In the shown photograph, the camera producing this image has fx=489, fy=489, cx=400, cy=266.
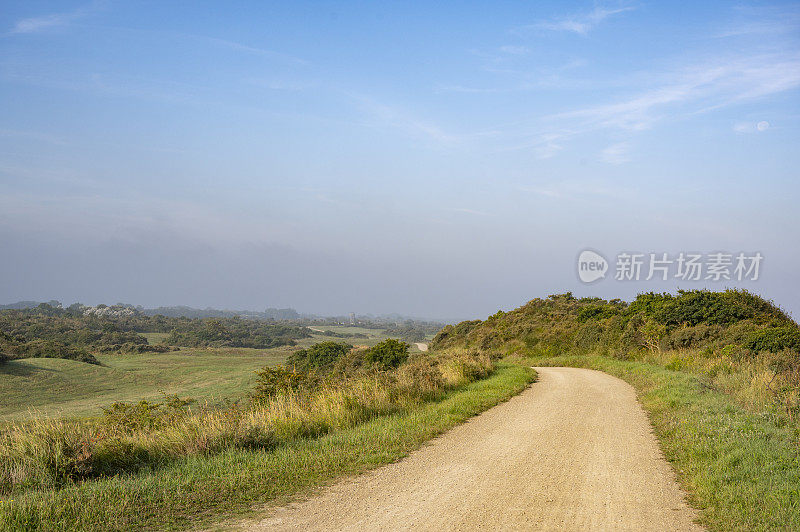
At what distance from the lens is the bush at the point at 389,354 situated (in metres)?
27.2

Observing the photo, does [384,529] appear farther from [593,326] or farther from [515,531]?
[593,326]

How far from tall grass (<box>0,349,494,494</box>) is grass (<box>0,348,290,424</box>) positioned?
15.4m

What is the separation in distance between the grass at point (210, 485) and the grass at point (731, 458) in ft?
13.9

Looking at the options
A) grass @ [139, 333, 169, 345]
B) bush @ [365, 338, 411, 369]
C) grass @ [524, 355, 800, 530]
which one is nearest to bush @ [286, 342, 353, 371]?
bush @ [365, 338, 411, 369]

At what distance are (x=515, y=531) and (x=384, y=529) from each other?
134cm

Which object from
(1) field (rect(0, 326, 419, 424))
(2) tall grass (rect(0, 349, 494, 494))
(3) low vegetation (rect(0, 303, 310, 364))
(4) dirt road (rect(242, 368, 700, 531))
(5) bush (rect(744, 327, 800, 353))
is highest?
(5) bush (rect(744, 327, 800, 353))

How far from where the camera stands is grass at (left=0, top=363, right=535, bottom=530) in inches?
195

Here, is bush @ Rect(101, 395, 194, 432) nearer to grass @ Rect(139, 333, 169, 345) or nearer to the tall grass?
the tall grass

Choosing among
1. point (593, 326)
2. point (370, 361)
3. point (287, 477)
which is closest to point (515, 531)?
point (287, 477)

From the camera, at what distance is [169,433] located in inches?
316

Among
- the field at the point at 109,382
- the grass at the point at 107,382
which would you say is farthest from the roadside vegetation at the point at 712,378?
the field at the point at 109,382

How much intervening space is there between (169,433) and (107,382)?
40.2m

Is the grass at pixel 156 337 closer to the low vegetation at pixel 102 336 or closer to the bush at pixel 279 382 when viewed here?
the low vegetation at pixel 102 336

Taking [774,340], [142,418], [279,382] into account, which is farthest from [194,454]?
[774,340]
